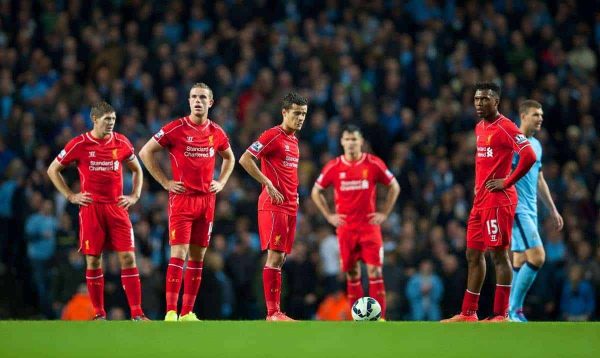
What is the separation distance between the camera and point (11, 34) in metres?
18.9

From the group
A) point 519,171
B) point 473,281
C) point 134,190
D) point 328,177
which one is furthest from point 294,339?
point 328,177

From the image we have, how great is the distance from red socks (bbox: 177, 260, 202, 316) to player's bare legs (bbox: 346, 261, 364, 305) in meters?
2.21

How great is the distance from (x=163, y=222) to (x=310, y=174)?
8.18 feet

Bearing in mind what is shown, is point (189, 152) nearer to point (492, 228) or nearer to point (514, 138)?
point (492, 228)

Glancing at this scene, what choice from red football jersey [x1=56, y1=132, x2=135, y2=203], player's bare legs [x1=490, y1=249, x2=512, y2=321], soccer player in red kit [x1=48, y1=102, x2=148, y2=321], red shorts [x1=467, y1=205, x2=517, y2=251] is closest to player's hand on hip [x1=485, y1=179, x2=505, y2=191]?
red shorts [x1=467, y1=205, x2=517, y2=251]

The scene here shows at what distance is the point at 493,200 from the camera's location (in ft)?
34.3

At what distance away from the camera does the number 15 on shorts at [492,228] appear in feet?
33.9

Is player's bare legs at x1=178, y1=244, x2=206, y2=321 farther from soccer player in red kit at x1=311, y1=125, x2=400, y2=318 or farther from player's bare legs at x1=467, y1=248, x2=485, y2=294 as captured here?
player's bare legs at x1=467, y1=248, x2=485, y2=294

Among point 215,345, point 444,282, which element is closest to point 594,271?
point 444,282

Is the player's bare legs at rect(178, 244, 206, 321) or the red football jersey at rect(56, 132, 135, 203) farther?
the red football jersey at rect(56, 132, 135, 203)

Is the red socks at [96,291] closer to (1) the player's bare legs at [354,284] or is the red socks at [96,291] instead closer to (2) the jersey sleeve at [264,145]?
(2) the jersey sleeve at [264,145]

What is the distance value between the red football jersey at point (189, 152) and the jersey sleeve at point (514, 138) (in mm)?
2915

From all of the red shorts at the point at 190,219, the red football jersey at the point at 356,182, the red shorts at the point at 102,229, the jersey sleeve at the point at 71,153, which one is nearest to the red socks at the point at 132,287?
the red shorts at the point at 102,229

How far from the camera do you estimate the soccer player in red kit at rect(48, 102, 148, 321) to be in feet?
35.8
